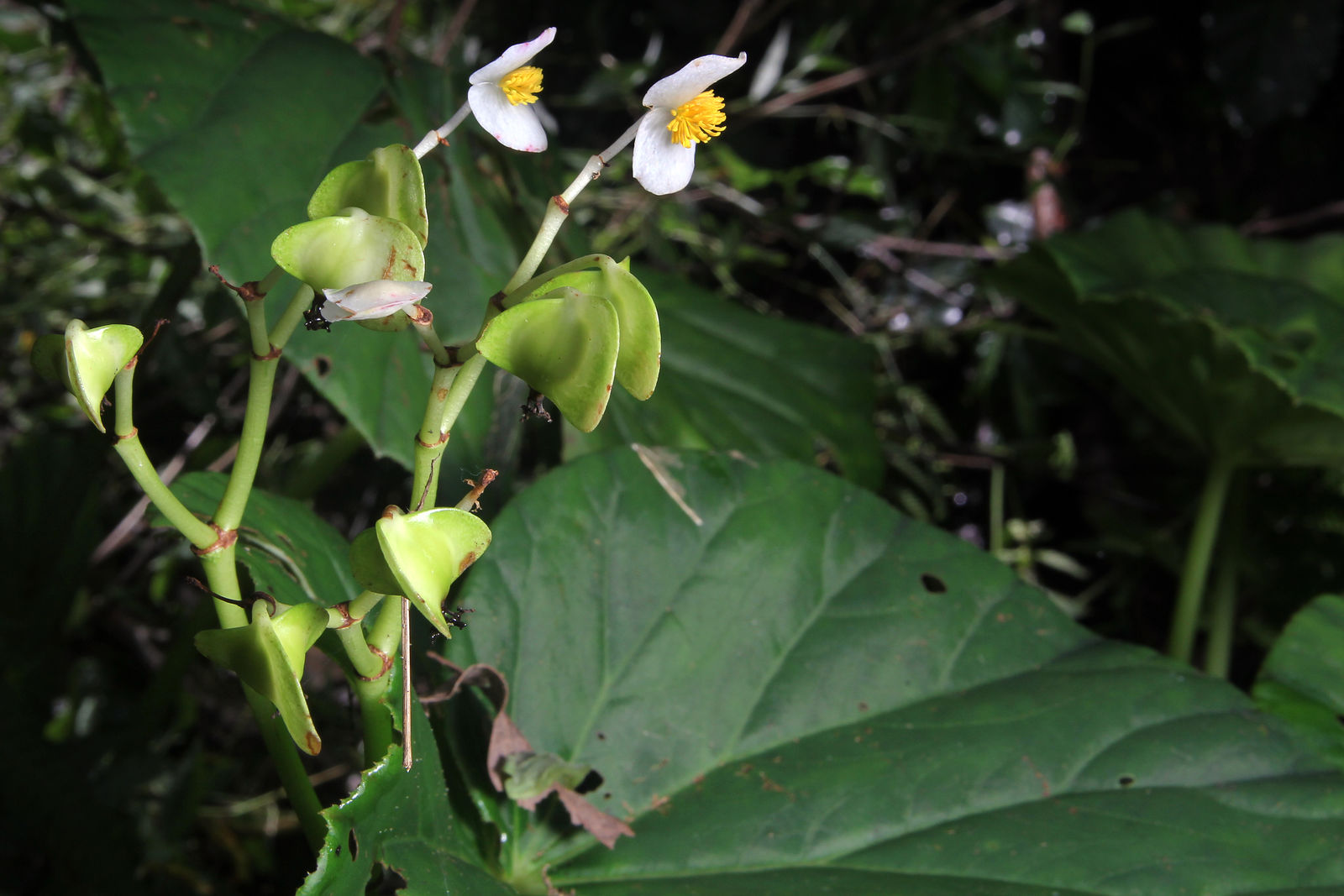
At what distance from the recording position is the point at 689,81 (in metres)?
0.34

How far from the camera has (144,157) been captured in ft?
2.21

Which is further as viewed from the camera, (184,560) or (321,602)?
(184,560)

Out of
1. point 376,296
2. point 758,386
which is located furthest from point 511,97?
point 758,386

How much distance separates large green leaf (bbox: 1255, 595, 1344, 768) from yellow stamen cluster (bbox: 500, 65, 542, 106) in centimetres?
71

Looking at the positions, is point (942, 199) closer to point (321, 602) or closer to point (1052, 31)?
point (1052, 31)

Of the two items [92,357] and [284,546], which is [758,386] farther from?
[92,357]

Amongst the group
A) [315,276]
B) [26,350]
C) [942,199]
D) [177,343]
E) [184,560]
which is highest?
[315,276]

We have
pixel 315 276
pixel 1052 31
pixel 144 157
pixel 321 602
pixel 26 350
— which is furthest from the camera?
pixel 1052 31

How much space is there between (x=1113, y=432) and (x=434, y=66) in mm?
1156

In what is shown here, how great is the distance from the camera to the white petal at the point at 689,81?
1.09ft

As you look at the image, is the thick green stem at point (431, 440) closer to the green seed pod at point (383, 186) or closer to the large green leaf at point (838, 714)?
the green seed pod at point (383, 186)

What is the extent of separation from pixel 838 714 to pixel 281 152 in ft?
1.88

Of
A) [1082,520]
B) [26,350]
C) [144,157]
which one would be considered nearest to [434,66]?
[144,157]

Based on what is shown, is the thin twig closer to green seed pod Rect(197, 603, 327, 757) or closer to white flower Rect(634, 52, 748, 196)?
white flower Rect(634, 52, 748, 196)
